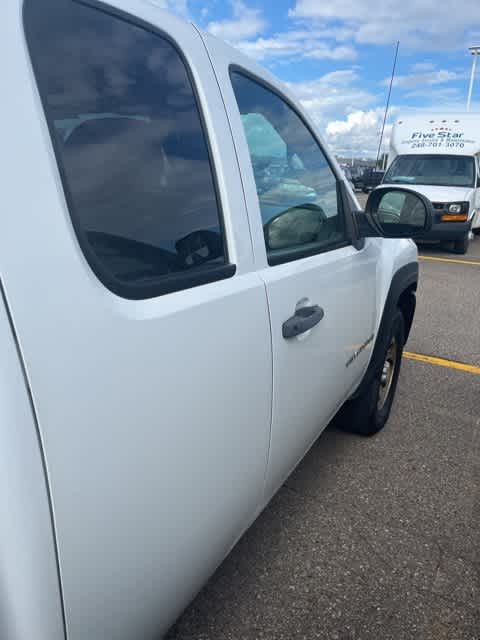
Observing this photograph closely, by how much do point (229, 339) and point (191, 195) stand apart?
38 cm

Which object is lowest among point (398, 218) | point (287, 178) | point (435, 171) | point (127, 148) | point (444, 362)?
point (444, 362)

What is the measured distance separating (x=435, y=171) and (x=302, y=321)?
10.2m

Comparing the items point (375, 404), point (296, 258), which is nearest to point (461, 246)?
point (375, 404)

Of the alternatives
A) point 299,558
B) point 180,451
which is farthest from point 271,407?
point 299,558

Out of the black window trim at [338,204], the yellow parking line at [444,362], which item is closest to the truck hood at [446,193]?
the yellow parking line at [444,362]

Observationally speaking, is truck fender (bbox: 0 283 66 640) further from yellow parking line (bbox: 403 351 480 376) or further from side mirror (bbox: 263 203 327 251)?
yellow parking line (bbox: 403 351 480 376)

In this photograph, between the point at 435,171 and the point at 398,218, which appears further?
the point at 435,171

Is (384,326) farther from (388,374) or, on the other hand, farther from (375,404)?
(388,374)

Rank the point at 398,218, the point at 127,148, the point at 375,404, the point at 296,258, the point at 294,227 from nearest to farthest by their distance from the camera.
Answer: the point at 127,148 < the point at 296,258 < the point at 294,227 < the point at 398,218 < the point at 375,404

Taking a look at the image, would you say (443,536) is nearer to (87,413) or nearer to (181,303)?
(181,303)

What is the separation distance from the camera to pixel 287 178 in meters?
1.84

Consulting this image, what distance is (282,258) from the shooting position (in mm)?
1601

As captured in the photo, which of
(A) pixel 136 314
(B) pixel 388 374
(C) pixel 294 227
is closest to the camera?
(A) pixel 136 314

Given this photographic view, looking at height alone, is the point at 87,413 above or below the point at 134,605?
→ above
